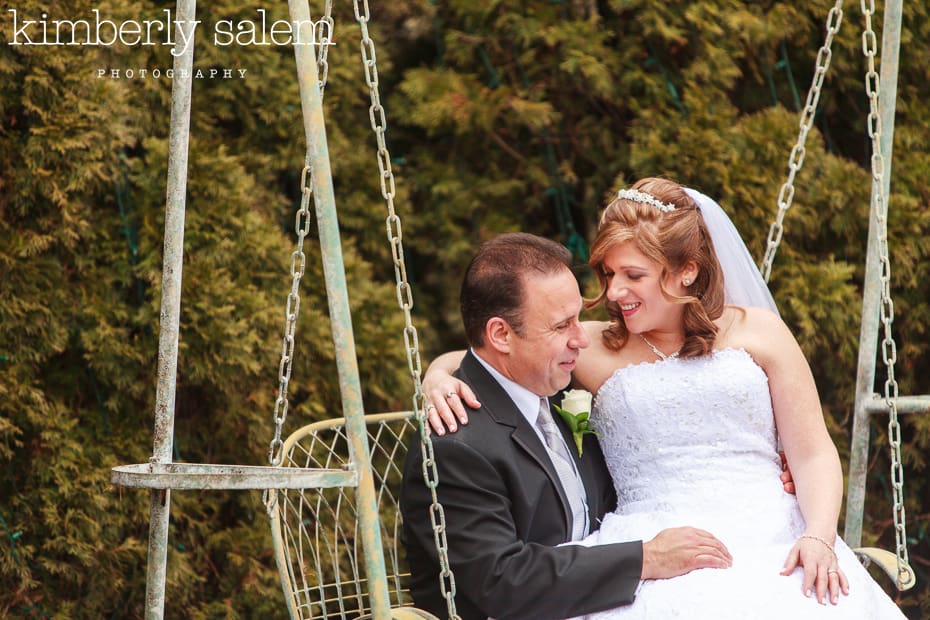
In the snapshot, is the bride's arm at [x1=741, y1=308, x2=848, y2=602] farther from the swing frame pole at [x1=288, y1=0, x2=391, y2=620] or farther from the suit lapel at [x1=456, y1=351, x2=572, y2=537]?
the swing frame pole at [x1=288, y1=0, x2=391, y2=620]

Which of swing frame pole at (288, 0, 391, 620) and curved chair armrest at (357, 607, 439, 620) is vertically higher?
swing frame pole at (288, 0, 391, 620)

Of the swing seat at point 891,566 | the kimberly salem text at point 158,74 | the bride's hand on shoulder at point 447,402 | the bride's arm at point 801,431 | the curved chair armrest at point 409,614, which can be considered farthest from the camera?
the kimberly salem text at point 158,74

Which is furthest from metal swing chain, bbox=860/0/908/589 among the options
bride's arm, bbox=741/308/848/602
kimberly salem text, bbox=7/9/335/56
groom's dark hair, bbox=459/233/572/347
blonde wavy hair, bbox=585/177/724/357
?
kimberly salem text, bbox=7/9/335/56

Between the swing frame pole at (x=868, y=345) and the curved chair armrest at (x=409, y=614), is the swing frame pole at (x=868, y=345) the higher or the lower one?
the higher one

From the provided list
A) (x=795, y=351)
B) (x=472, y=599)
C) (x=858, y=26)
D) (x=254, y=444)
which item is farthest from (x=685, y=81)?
(x=472, y=599)

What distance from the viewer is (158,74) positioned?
4.58m

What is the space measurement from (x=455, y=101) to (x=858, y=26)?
6.71ft

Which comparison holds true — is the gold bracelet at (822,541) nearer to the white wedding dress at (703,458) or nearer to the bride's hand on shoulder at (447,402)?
the white wedding dress at (703,458)

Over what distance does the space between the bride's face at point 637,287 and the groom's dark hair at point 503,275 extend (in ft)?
0.74

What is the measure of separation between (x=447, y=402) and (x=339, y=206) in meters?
2.41

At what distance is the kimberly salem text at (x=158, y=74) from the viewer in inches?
173

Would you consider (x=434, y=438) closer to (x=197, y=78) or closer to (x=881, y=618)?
(x=881, y=618)

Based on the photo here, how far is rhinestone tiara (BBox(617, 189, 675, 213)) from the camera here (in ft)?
11.1

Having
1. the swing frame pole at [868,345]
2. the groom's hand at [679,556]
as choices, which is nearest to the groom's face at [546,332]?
the groom's hand at [679,556]
